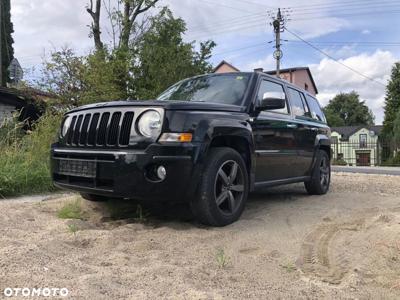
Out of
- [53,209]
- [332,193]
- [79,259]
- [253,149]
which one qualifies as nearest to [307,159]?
[332,193]

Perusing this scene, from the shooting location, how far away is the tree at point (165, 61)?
13.6 metres

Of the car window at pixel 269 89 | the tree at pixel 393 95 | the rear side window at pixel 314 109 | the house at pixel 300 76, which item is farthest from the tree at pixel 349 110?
the car window at pixel 269 89

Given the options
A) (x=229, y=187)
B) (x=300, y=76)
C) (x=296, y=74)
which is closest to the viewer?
(x=229, y=187)

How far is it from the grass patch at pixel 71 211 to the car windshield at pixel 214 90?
170 centimetres

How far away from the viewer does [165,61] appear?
550 inches

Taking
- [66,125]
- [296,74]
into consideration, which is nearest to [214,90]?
Result: [66,125]

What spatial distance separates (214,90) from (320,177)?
9.16ft

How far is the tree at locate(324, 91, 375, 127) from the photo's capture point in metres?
83.6

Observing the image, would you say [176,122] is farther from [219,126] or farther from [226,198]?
[226,198]

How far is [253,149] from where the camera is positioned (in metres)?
5.04

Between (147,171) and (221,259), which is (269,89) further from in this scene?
(221,259)

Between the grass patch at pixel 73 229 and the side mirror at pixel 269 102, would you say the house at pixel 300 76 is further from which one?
the grass patch at pixel 73 229

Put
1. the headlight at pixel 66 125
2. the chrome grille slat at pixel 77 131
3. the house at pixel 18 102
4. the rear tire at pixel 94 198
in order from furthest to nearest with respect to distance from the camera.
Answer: the house at pixel 18 102, the rear tire at pixel 94 198, the headlight at pixel 66 125, the chrome grille slat at pixel 77 131

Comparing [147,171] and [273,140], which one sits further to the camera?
[273,140]
